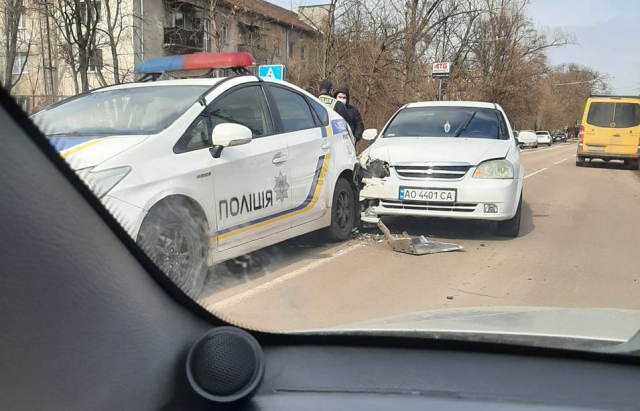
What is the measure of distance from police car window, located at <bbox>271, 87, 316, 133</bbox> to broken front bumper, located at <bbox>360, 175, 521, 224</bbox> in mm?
1272

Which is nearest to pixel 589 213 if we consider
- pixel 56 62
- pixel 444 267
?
pixel 444 267

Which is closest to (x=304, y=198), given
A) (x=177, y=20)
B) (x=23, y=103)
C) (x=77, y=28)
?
(x=77, y=28)

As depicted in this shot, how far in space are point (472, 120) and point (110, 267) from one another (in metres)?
6.90

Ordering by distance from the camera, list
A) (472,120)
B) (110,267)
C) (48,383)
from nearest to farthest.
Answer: (48,383) < (110,267) < (472,120)

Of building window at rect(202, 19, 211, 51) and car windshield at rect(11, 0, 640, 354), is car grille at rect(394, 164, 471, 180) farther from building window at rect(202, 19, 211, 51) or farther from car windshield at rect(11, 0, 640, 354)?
building window at rect(202, 19, 211, 51)

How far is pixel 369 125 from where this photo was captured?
62.4 ft

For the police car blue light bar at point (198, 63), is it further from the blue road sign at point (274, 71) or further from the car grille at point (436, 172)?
the blue road sign at point (274, 71)

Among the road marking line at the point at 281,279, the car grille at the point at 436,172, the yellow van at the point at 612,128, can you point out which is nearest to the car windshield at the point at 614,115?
the yellow van at the point at 612,128

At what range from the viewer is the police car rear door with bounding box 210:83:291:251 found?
4438 mm

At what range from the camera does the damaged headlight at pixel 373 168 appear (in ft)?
22.3

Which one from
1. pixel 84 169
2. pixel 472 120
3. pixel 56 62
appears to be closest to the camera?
pixel 84 169

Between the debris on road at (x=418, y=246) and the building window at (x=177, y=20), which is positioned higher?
the building window at (x=177, y=20)

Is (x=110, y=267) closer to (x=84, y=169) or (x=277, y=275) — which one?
(x=84, y=169)

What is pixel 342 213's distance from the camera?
656 centimetres
